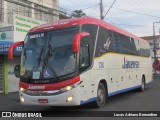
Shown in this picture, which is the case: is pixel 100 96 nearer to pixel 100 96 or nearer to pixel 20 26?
pixel 100 96

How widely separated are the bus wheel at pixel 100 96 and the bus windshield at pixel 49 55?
2139 millimetres

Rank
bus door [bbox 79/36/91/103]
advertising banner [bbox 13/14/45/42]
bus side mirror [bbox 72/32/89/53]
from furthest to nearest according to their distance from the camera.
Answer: advertising banner [bbox 13/14/45/42]
bus door [bbox 79/36/91/103]
bus side mirror [bbox 72/32/89/53]

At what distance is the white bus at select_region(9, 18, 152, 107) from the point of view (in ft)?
36.1

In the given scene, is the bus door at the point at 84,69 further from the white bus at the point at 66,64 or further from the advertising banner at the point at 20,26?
the advertising banner at the point at 20,26

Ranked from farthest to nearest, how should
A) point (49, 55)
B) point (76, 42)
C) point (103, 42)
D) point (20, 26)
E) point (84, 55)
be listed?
point (20, 26)
point (103, 42)
point (84, 55)
point (49, 55)
point (76, 42)

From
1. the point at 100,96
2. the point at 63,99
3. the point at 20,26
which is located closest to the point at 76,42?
the point at 63,99

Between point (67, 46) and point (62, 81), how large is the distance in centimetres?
122

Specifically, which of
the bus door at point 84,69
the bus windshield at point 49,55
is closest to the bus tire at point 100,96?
the bus door at point 84,69

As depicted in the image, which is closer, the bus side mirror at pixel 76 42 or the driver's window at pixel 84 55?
the bus side mirror at pixel 76 42

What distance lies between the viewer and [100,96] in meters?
12.9

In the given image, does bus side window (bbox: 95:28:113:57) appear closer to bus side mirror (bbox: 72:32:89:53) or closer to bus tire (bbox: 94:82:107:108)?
bus tire (bbox: 94:82:107:108)

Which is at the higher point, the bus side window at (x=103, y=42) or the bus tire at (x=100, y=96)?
the bus side window at (x=103, y=42)

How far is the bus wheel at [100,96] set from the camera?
1270cm

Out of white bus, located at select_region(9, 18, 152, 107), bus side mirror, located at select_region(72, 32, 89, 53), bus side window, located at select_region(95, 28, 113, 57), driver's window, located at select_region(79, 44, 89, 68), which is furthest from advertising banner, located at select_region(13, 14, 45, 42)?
bus side mirror, located at select_region(72, 32, 89, 53)
